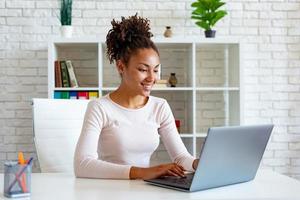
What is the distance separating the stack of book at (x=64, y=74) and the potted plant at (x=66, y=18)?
0.73 ft

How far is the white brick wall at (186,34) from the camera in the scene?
3586 mm

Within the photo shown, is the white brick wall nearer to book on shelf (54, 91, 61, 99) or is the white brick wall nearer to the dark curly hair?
book on shelf (54, 91, 61, 99)

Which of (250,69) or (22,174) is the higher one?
(250,69)

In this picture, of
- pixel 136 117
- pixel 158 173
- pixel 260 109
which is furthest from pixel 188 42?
pixel 158 173

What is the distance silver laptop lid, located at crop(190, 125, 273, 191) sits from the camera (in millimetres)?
1294

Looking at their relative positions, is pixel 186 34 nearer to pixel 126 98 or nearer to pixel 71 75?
pixel 71 75

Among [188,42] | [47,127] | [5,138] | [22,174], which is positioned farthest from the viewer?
[5,138]

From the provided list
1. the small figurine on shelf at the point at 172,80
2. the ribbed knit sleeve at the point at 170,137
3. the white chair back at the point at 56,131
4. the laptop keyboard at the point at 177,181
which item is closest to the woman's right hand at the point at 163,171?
the laptop keyboard at the point at 177,181

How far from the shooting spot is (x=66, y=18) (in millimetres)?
3445

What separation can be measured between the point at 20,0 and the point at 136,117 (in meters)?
2.15

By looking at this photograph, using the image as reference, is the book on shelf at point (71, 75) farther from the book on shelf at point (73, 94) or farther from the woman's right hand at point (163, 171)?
the woman's right hand at point (163, 171)

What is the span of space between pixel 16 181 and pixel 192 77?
2.26m

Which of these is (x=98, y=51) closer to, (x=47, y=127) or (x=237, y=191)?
(x=47, y=127)

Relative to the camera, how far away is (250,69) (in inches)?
146
